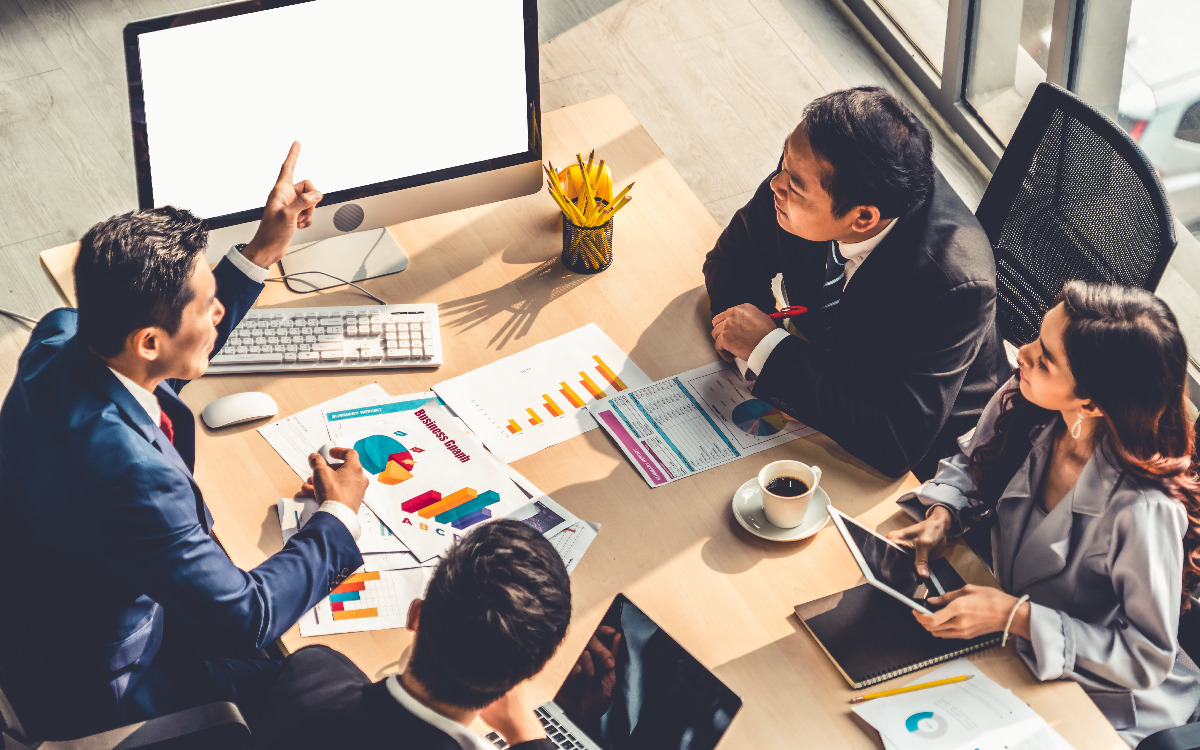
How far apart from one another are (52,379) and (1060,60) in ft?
10.4

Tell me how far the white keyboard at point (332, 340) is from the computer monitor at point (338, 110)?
0.13 metres

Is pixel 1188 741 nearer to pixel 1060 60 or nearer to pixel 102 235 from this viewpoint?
pixel 102 235

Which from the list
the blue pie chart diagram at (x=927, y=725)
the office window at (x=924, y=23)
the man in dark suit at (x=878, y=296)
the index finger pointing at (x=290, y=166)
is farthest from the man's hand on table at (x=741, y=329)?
the office window at (x=924, y=23)

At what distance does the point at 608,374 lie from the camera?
212cm

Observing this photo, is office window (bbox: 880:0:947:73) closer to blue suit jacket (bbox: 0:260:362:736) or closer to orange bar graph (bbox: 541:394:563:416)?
orange bar graph (bbox: 541:394:563:416)

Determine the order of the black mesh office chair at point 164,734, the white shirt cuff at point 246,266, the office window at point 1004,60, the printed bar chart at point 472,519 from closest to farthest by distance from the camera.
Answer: the black mesh office chair at point 164,734 → the printed bar chart at point 472,519 → the white shirt cuff at point 246,266 → the office window at point 1004,60

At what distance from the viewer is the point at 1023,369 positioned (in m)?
1.84

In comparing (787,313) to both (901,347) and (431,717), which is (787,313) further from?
(431,717)

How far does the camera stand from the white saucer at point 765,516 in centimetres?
184

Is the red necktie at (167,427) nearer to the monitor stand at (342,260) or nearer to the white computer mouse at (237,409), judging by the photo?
the white computer mouse at (237,409)

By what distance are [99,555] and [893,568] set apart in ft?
3.91

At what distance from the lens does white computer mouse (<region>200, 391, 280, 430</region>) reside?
6.56 ft

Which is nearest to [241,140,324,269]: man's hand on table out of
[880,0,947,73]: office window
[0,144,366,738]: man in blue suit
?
[0,144,366,738]: man in blue suit

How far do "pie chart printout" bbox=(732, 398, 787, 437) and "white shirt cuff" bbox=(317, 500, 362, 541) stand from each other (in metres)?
0.70
